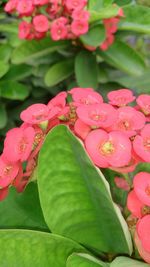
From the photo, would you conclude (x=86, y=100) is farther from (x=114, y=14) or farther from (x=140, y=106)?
(x=114, y=14)

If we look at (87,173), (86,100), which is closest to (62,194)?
(87,173)

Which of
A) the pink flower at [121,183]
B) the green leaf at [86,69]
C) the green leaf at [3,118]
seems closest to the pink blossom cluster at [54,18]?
the green leaf at [86,69]

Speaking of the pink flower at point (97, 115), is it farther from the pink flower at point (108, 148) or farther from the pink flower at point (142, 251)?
the pink flower at point (142, 251)

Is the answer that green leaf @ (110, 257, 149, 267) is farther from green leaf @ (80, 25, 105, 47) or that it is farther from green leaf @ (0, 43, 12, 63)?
green leaf @ (0, 43, 12, 63)

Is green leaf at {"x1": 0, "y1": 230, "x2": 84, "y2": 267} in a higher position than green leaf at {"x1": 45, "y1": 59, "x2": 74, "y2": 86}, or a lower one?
higher

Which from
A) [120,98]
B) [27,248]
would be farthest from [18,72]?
[27,248]

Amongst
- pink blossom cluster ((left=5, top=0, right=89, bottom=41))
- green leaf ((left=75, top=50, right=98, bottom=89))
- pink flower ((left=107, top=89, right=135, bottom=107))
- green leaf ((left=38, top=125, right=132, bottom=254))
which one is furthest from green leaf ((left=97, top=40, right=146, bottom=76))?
green leaf ((left=38, top=125, right=132, bottom=254))

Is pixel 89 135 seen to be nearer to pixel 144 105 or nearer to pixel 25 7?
pixel 144 105
